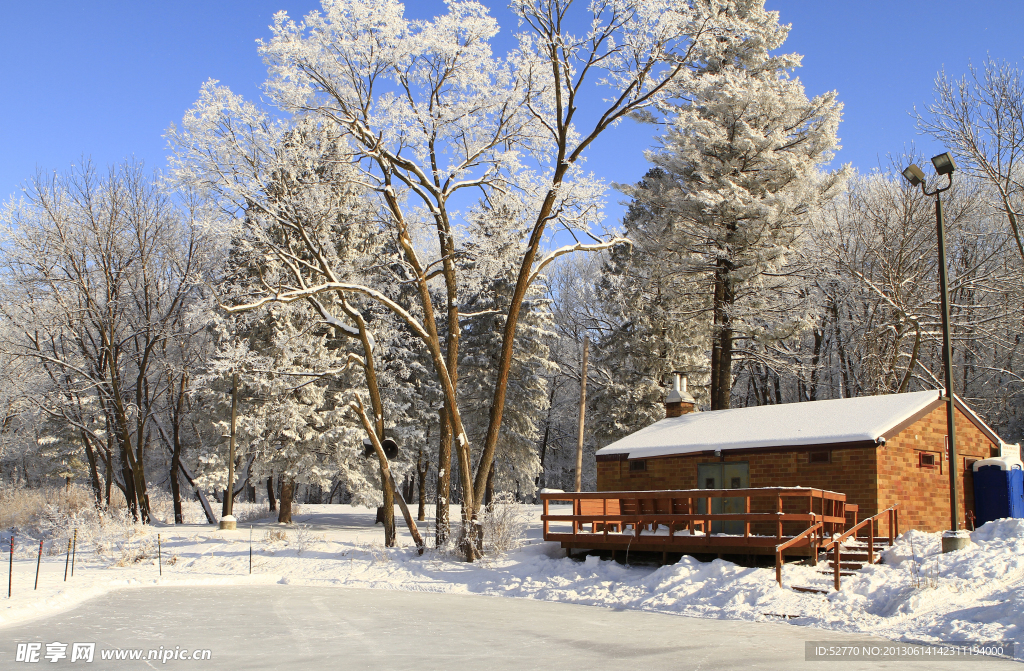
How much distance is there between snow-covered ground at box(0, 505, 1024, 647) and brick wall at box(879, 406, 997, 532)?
8.17 ft

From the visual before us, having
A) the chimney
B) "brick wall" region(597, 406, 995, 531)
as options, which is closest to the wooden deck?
"brick wall" region(597, 406, 995, 531)

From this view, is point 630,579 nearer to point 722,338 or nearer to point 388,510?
point 388,510

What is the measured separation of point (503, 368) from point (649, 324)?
13.7 m

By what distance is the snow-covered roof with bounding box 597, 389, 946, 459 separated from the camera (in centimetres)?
1702

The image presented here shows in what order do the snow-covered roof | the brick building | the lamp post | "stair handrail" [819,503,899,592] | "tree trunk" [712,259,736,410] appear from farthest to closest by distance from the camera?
1. "tree trunk" [712,259,736,410]
2. the snow-covered roof
3. the brick building
4. the lamp post
5. "stair handrail" [819,503,899,592]

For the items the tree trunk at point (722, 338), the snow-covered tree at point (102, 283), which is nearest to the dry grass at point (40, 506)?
the snow-covered tree at point (102, 283)

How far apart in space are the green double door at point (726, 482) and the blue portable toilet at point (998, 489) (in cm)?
554

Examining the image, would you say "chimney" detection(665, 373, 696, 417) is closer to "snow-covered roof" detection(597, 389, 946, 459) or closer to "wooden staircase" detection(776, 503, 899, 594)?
"snow-covered roof" detection(597, 389, 946, 459)

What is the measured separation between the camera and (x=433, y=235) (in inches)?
848

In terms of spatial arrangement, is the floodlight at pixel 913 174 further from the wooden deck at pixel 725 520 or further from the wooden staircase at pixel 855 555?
the wooden staircase at pixel 855 555

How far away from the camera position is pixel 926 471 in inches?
703

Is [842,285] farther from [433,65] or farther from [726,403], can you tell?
[433,65]

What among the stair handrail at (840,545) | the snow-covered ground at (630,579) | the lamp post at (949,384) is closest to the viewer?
the snow-covered ground at (630,579)

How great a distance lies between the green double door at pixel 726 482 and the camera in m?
18.6
